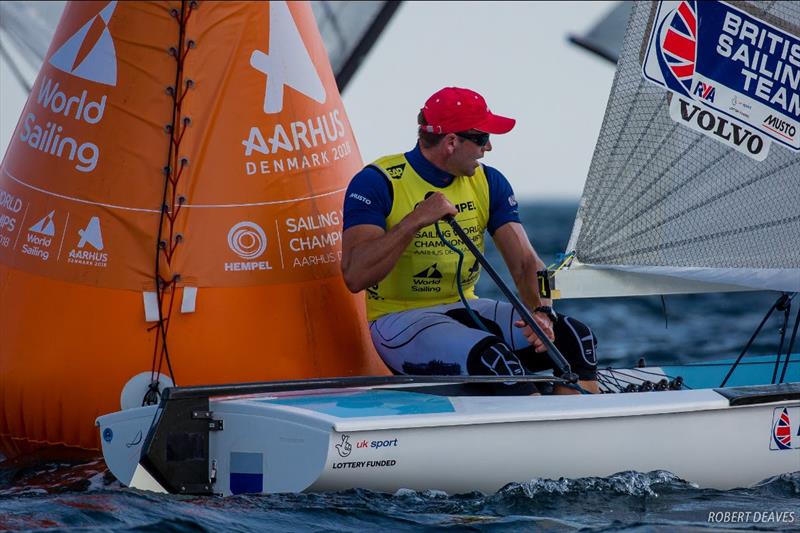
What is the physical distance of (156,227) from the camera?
14.6ft

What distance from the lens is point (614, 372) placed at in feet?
17.0

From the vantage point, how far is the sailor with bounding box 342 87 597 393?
4152mm

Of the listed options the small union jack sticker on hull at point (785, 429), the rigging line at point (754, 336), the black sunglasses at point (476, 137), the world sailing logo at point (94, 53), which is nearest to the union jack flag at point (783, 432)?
the small union jack sticker on hull at point (785, 429)

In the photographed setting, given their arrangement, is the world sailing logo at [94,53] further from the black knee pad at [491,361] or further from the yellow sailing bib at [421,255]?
the black knee pad at [491,361]

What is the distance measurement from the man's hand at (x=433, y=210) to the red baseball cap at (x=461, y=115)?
0.31 metres

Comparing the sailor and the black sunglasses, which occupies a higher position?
the black sunglasses

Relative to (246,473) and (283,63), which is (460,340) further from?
(283,63)

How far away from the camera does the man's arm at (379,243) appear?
13.4 feet

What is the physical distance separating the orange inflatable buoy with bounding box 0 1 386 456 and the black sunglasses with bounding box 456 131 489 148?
0.66m

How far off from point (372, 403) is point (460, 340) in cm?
53

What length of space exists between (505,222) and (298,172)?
2.51 ft

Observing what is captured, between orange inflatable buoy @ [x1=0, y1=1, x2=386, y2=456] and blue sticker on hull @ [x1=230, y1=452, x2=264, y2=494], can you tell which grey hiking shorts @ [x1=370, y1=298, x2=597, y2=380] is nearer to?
orange inflatable buoy @ [x1=0, y1=1, x2=386, y2=456]

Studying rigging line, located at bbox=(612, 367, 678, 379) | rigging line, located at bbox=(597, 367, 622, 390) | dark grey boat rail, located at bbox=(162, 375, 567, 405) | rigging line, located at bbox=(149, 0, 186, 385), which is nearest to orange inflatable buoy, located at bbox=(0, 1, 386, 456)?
rigging line, located at bbox=(149, 0, 186, 385)

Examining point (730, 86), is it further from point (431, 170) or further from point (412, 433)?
point (412, 433)
